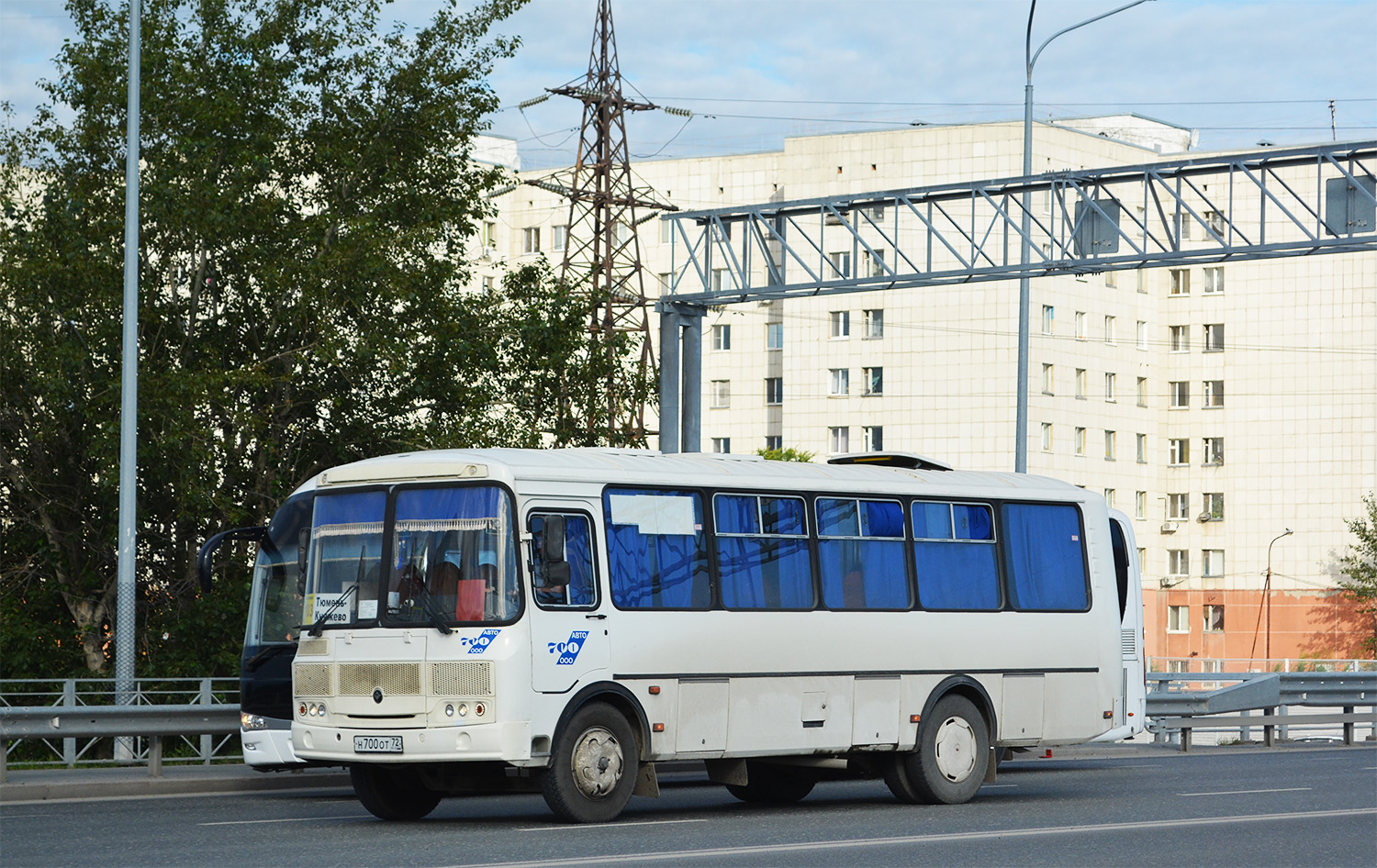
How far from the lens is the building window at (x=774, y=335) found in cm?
8525

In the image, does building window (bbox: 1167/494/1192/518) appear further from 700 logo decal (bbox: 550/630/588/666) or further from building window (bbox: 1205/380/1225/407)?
700 logo decal (bbox: 550/630/588/666)

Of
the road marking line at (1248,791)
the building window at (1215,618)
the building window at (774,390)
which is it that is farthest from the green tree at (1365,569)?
the road marking line at (1248,791)

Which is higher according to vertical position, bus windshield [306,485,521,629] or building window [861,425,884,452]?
building window [861,425,884,452]

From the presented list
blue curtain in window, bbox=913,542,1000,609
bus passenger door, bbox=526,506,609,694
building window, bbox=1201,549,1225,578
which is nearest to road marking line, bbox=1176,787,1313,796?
blue curtain in window, bbox=913,542,1000,609

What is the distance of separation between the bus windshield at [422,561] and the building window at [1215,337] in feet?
236

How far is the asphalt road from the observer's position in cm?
1196

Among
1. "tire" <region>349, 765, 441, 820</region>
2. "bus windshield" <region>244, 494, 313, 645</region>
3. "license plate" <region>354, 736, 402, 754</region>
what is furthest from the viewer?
"bus windshield" <region>244, 494, 313, 645</region>

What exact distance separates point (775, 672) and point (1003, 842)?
3306 millimetres

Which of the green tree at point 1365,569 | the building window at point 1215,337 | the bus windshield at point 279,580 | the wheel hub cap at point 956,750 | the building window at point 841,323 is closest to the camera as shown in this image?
the wheel hub cap at point 956,750

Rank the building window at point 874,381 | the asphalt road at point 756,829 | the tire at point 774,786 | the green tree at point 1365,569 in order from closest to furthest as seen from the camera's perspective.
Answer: the asphalt road at point 756,829, the tire at point 774,786, the green tree at point 1365,569, the building window at point 874,381

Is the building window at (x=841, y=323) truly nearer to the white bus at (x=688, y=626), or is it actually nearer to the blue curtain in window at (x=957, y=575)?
the white bus at (x=688, y=626)

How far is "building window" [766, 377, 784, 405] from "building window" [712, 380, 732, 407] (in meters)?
1.90

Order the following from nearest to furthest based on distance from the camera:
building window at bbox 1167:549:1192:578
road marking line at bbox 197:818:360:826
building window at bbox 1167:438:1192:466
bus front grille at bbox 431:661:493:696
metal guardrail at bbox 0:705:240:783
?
bus front grille at bbox 431:661:493:696 → road marking line at bbox 197:818:360:826 → metal guardrail at bbox 0:705:240:783 → building window at bbox 1167:438:1192:466 → building window at bbox 1167:549:1192:578

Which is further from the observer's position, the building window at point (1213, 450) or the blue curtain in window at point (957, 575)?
the building window at point (1213, 450)
